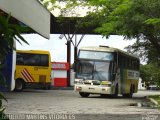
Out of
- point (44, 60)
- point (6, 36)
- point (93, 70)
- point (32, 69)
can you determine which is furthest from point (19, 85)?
point (6, 36)

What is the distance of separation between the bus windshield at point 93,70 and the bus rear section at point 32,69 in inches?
294

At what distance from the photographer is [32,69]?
117ft

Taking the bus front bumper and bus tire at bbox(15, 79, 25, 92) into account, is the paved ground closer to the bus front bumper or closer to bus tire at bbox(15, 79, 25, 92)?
the bus front bumper

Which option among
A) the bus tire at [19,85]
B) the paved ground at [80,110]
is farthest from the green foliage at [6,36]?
the bus tire at [19,85]

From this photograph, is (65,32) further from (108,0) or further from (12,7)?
(12,7)

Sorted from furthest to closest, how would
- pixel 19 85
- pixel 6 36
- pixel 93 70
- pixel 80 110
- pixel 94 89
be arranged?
pixel 19 85 → pixel 93 70 → pixel 94 89 → pixel 80 110 → pixel 6 36

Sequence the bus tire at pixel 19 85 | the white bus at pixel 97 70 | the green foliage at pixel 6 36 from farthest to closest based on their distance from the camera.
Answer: the bus tire at pixel 19 85 < the white bus at pixel 97 70 < the green foliage at pixel 6 36

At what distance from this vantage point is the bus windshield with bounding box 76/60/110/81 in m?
27.8

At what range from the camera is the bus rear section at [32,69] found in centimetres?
3453

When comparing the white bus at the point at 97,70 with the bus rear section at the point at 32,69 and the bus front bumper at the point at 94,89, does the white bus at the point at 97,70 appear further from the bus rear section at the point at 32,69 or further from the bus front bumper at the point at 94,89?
the bus rear section at the point at 32,69

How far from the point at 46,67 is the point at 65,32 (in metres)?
11.9

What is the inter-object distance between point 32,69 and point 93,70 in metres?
8.98

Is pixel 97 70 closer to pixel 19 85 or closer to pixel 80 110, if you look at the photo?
pixel 19 85

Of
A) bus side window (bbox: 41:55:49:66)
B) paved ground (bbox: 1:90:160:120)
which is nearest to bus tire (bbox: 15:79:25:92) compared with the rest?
bus side window (bbox: 41:55:49:66)
